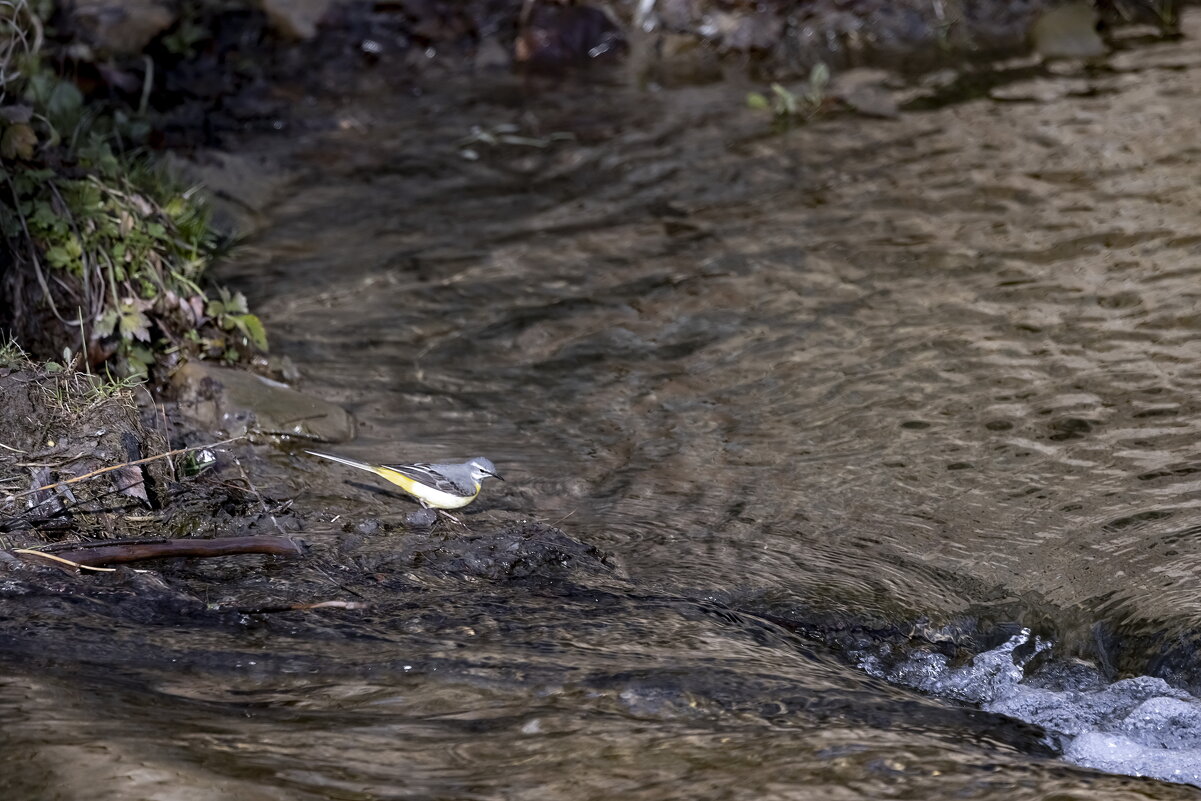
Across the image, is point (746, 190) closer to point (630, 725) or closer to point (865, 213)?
point (865, 213)

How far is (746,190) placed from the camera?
8.63m

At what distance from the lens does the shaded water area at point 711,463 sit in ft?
10.8

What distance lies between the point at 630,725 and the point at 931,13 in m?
9.94

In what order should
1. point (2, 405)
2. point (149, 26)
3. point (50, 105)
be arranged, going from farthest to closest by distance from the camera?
point (149, 26) < point (50, 105) < point (2, 405)

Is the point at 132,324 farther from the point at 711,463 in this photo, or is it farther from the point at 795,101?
the point at 795,101

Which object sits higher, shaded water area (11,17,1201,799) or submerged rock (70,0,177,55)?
submerged rock (70,0,177,55)

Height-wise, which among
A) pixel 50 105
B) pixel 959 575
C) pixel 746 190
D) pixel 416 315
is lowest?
pixel 959 575

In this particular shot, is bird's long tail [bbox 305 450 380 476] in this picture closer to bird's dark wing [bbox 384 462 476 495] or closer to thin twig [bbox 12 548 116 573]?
bird's dark wing [bbox 384 462 476 495]

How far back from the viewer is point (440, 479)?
486 cm

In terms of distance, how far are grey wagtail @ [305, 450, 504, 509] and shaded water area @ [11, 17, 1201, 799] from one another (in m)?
0.15

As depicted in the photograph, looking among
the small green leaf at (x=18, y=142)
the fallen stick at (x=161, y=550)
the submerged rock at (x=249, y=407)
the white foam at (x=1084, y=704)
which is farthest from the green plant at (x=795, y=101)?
the fallen stick at (x=161, y=550)

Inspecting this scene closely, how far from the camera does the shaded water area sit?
130 inches

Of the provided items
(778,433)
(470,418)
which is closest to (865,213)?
(778,433)

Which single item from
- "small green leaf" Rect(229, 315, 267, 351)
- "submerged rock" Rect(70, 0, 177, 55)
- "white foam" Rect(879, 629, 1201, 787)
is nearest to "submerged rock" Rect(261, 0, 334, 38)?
"submerged rock" Rect(70, 0, 177, 55)
